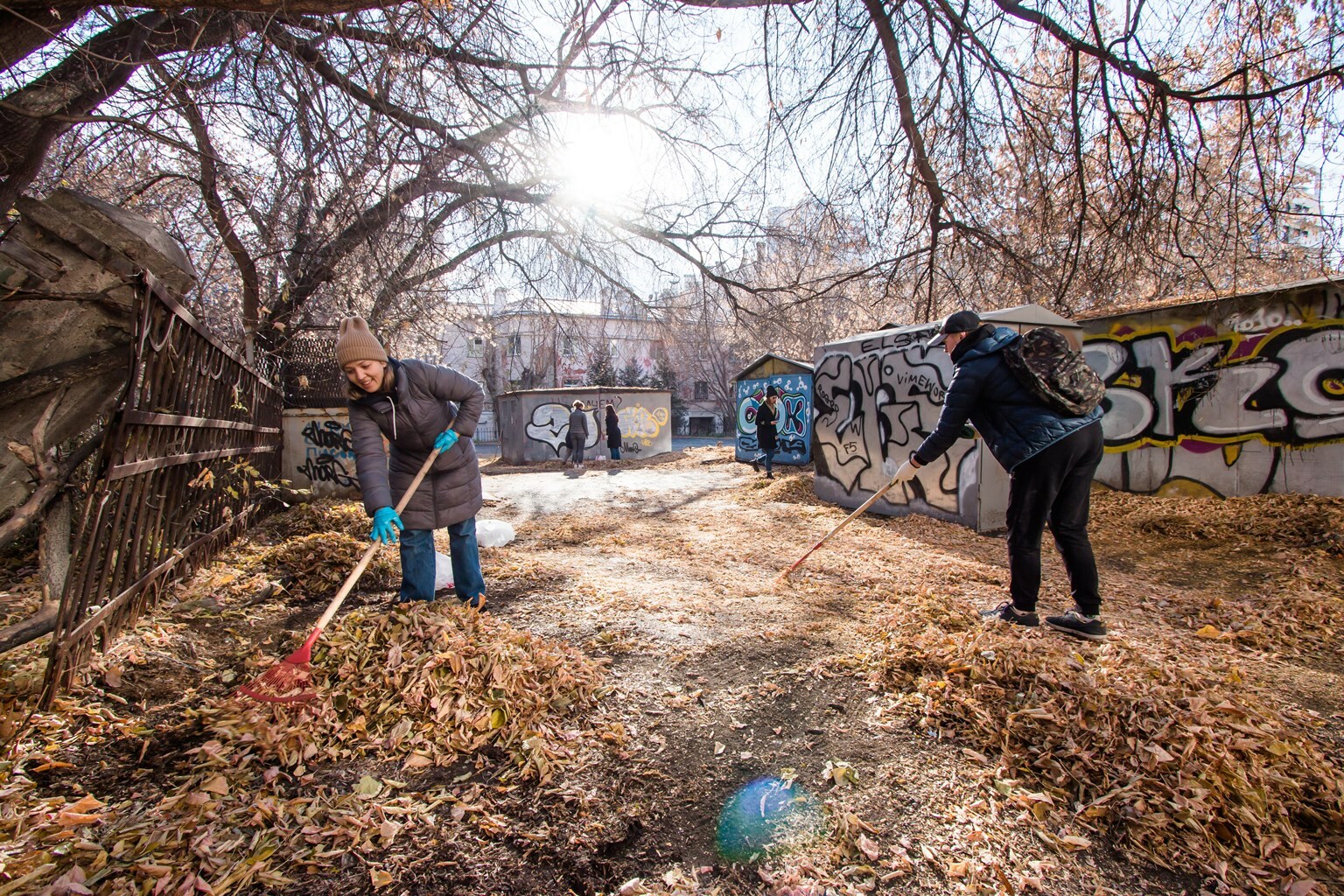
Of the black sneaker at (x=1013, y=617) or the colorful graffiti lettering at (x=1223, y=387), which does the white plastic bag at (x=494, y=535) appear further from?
the colorful graffiti lettering at (x=1223, y=387)

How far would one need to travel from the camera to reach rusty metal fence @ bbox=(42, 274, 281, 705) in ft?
8.57

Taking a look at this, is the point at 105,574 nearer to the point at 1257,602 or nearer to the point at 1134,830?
the point at 1134,830

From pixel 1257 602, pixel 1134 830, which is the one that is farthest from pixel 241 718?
pixel 1257 602

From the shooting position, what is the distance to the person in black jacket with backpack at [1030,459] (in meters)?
3.25

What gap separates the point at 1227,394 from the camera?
6.80 m

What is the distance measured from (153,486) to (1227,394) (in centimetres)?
1021

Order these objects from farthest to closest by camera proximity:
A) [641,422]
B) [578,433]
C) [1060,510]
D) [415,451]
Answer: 1. [641,422]
2. [578,433]
3. [415,451]
4. [1060,510]

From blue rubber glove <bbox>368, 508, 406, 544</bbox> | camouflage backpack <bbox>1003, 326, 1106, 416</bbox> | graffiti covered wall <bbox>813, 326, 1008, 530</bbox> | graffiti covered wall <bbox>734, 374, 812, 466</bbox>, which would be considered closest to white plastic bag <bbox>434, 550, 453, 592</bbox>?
blue rubber glove <bbox>368, 508, 406, 544</bbox>

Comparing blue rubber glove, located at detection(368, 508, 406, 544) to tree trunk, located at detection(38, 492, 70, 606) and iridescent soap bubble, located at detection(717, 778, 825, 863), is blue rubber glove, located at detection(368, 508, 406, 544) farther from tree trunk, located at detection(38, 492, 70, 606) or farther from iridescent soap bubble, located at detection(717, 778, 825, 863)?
iridescent soap bubble, located at detection(717, 778, 825, 863)

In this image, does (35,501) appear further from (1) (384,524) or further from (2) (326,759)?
(2) (326,759)

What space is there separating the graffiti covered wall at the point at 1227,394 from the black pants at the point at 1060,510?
17.0 ft

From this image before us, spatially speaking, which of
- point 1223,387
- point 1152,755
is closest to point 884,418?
point 1223,387

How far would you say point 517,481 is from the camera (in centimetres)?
1313

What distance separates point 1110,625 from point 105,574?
5.67 metres
